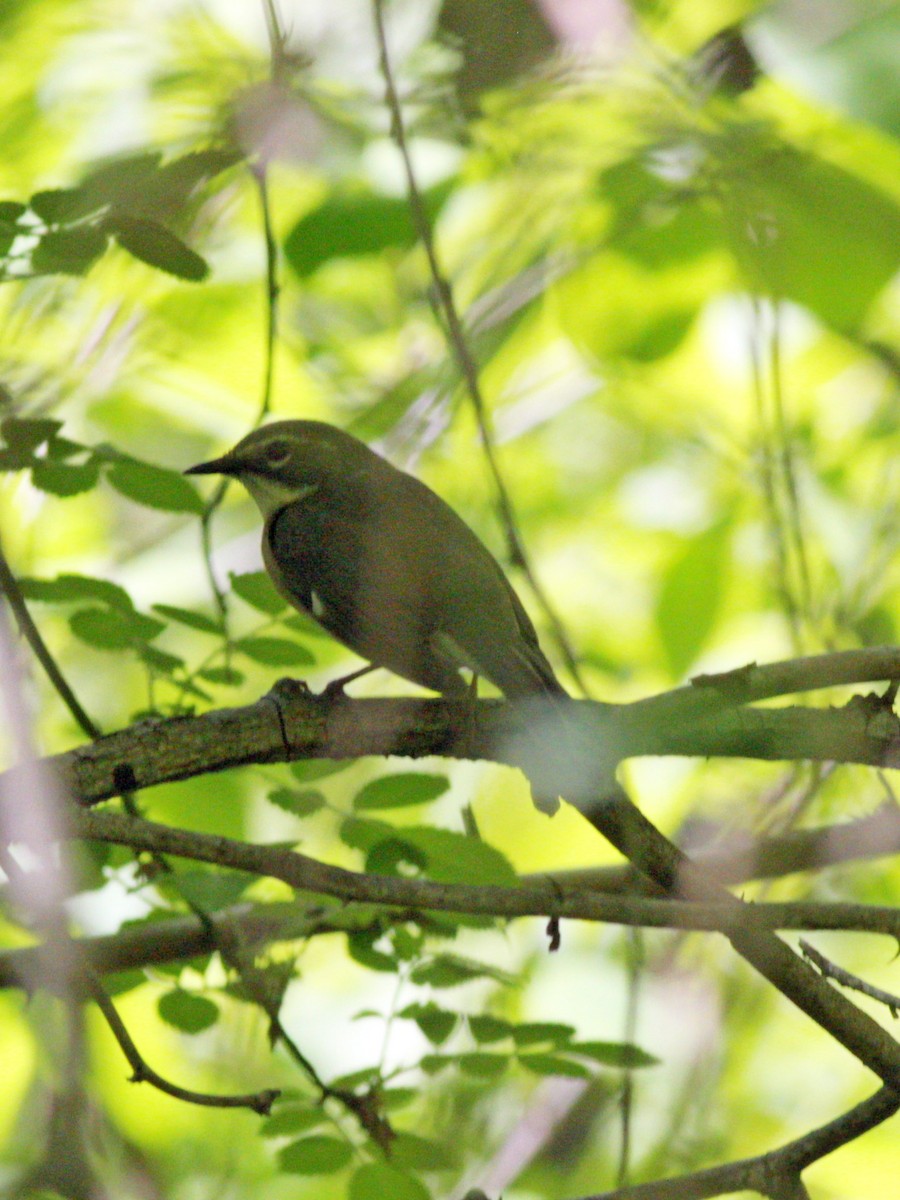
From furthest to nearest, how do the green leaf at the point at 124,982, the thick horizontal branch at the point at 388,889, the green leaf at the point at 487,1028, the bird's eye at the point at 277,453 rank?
the bird's eye at the point at 277,453 → the green leaf at the point at 124,982 → the green leaf at the point at 487,1028 → the thick horizontal branch at the point at 388,889

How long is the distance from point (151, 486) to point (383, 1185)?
1944 millimetres

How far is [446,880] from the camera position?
11.5 feet

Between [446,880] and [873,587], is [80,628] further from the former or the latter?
[873,587]

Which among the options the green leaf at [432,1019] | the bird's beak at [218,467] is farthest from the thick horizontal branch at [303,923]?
the bird's beak at [218,467]

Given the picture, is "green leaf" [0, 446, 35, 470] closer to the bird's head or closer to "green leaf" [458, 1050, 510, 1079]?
the bird's head

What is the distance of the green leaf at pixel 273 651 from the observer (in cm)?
370

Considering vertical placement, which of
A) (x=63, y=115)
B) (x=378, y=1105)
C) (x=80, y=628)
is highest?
(x=63, y=115)

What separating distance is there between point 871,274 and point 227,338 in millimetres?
2704

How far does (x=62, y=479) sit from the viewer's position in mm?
3564

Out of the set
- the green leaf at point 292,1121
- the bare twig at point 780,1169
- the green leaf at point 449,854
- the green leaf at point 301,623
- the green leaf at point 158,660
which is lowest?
the bare twig at point 780,1169

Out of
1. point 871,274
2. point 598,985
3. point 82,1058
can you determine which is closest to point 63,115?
point 871,274

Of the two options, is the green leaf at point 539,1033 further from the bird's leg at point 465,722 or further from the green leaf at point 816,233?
the green leaf at point 816,233

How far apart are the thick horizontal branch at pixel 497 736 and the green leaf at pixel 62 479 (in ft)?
2.26

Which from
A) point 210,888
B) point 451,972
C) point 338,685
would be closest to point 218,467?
point 338,685
